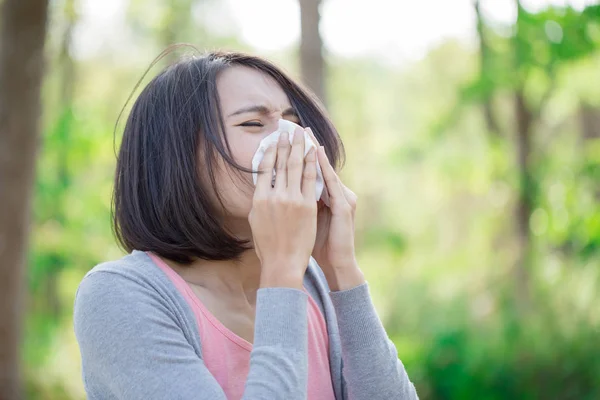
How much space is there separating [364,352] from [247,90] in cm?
70

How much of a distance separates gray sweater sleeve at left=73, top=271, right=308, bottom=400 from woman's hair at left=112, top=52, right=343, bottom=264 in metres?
0.23

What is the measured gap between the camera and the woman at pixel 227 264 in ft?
4.59

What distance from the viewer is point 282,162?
158cm

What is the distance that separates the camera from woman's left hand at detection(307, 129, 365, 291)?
5.47ft

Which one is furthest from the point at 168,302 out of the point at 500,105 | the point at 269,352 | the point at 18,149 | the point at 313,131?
the point at 500,105

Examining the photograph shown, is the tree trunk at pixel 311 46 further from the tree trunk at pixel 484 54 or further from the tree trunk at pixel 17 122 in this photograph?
the tree trunk at pixel 17 122

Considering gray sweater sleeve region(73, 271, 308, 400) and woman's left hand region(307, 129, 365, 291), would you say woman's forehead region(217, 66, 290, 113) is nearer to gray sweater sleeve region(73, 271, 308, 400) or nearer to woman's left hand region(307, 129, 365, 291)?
woman's left hand region(307, 129, 365, 291)

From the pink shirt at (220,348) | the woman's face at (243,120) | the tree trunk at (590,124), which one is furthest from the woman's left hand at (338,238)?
the tree trunk at (590,124)

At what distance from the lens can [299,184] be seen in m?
1.57

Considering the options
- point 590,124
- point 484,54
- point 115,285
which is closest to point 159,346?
point 115,285

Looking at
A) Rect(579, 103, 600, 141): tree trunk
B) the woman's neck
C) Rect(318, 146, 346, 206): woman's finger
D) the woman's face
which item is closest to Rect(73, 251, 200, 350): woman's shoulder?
the woman's neck

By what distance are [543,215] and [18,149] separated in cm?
460

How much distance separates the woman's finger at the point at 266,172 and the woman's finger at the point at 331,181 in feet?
0.43

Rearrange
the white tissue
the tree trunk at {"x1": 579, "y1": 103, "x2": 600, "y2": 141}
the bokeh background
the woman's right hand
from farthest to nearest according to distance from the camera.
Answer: the tree trunk at {"x1": 579, "y1": 103, "x2": 600, "y2": 141}
the bokeh background
the white tissue
the woman's right hand
